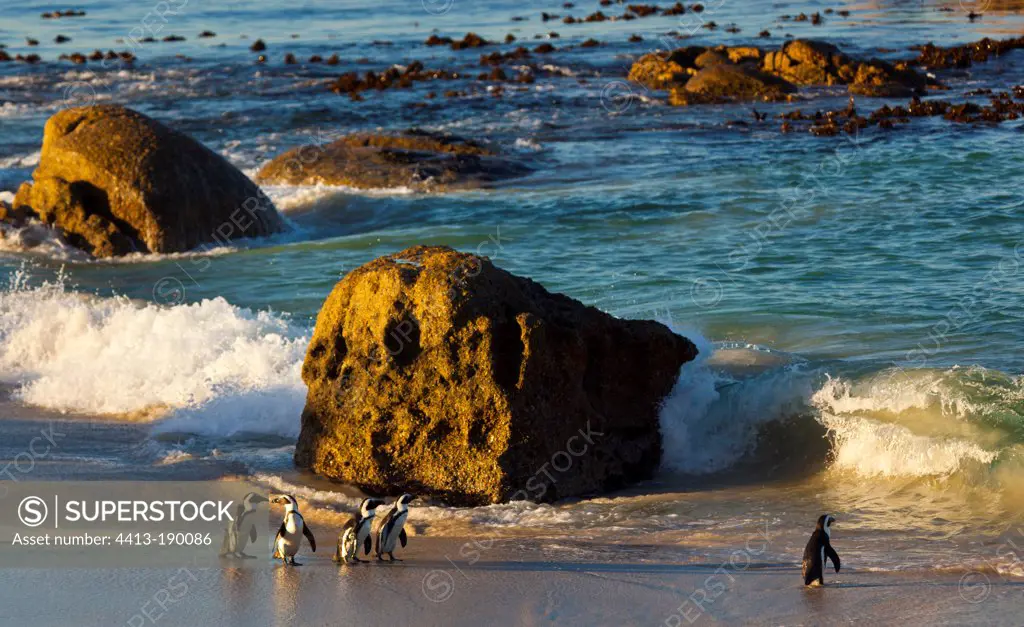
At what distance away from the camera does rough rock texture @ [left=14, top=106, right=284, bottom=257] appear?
54.2 feet

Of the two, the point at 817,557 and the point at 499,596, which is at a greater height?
the point at 817,557

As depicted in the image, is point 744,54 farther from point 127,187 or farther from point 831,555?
point 831,555

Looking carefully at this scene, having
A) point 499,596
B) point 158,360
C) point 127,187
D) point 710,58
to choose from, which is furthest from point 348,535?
point 710,58

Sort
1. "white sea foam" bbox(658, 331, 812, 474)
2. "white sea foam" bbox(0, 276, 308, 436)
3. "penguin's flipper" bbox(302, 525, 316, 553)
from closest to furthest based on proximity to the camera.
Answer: "penguin's flipper" bbox(302, 525, 316, 553), "white sea foam" bbox(658, 331, 812, 474), "white sea foam" bbox(0, 276, 308, 436)

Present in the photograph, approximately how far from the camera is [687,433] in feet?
32.1

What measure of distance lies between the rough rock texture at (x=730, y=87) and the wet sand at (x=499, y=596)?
23.3 m

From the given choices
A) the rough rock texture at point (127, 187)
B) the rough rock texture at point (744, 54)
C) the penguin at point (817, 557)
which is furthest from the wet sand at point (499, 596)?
the rough rock texture at point (744, 54)

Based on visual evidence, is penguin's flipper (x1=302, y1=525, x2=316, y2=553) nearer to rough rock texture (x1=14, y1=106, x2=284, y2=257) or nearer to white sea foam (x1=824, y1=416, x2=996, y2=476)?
white sea foam (x1=824, y1=416, x2=996, y2=476)

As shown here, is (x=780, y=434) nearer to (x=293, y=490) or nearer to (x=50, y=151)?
(x=293, y=490)

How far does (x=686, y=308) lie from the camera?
13.6m

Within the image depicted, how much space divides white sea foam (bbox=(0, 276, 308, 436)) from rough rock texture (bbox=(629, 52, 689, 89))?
21091 millimetres

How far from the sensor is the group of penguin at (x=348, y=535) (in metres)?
7.57

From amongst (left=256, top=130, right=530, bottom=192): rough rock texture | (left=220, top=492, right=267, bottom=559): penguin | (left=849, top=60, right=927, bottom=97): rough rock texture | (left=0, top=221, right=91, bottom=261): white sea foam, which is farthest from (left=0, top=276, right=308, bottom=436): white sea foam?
(left=849, top=60, right=927, bottom=97): rough rock texture

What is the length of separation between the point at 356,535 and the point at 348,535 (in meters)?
0.05
